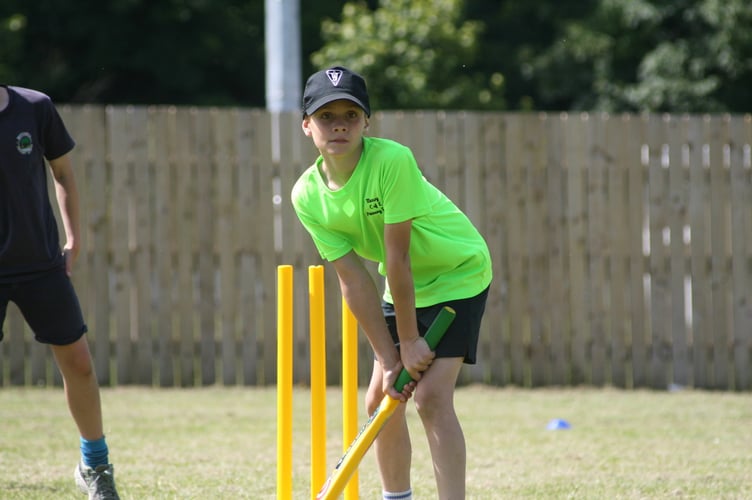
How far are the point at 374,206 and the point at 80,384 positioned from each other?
66.6 inches

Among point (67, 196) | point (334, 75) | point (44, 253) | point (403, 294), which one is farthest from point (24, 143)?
point (403, 294)

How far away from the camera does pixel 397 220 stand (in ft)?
12.5

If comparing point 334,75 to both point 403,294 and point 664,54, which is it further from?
point 664,54

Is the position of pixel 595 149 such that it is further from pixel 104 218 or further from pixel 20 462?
pixel 20 462

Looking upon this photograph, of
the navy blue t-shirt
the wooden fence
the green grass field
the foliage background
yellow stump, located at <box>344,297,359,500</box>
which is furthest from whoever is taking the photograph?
the foliage background

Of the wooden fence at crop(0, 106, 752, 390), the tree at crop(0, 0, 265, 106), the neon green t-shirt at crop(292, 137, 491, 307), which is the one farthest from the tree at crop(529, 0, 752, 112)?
the neon green t-shirt at crop(292, 137, 491, 307)

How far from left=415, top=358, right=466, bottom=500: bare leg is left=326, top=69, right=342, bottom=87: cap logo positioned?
3.58 feet

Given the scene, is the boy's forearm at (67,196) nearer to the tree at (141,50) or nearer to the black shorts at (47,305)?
the black shorts at (47,305)

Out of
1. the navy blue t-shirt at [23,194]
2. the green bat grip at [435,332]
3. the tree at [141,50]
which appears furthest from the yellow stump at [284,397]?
the tree at [141,50]

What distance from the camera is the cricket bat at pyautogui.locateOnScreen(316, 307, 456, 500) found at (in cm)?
387

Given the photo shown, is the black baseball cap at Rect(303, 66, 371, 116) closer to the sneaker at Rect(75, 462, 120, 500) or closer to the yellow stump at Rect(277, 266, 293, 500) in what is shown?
the yellow stump at Rect(277, 266, 293, 500)

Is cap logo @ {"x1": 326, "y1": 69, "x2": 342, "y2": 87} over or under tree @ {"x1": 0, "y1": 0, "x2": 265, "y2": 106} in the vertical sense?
under

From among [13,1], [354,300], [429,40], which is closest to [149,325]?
[354,300]

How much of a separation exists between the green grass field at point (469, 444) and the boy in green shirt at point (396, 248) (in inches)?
51.4
